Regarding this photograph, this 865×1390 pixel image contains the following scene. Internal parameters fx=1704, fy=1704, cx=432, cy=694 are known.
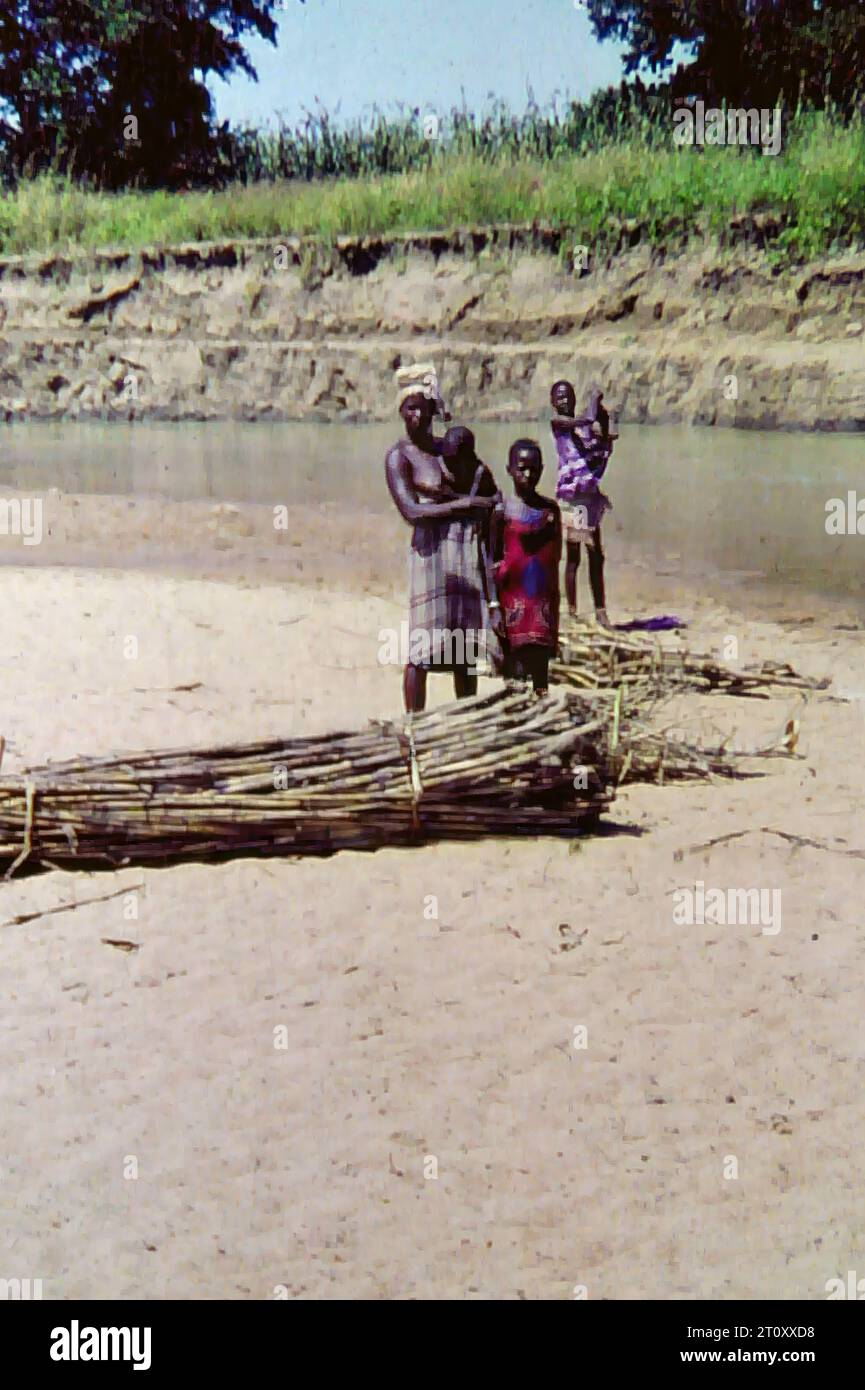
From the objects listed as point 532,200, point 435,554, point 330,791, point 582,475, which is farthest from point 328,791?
point 532,200

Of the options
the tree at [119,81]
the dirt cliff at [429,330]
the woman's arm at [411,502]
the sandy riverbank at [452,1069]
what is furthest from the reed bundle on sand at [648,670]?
the tree at [119,81]

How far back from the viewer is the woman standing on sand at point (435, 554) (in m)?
5.86

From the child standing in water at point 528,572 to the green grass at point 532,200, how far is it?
31.6ft

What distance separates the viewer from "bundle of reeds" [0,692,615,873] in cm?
504

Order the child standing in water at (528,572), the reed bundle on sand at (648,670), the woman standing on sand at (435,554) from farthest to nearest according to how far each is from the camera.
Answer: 1. the reed bundle on sand at (648,670)
2. the child standing in water at (528,572)
3. the woman standing on sand at (435,554)

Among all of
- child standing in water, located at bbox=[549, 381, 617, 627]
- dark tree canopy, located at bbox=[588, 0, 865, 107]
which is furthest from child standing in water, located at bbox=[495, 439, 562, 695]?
dark tree canopy, located at bbox=[588, 0, 865, 107]

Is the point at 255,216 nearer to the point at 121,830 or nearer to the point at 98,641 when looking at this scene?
the point at 98,641

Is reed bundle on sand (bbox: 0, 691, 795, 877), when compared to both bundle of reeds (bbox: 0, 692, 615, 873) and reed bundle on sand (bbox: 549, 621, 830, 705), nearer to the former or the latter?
bundle of reeds (bbox: 0, 692, 615, 873)

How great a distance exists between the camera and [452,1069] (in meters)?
4.04

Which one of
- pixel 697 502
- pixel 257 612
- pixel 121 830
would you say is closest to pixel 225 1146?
pixel 121 830

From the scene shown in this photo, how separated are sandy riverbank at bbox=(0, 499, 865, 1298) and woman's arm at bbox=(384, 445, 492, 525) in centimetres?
117

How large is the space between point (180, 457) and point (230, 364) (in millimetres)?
1816

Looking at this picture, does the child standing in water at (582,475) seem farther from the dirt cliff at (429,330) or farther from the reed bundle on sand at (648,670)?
the dirt cliff at (429,330)

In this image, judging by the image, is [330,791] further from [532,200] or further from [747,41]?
[532,200]
